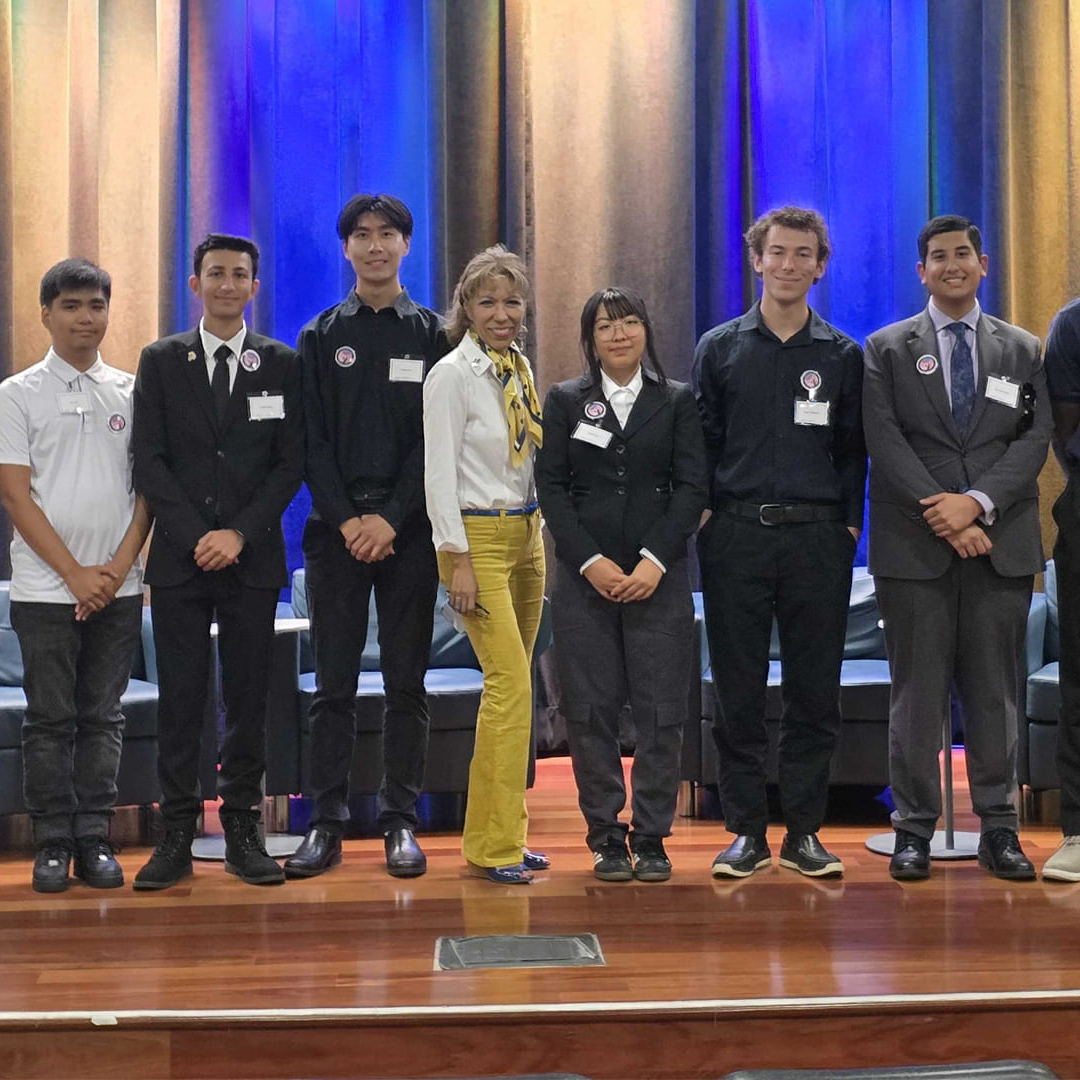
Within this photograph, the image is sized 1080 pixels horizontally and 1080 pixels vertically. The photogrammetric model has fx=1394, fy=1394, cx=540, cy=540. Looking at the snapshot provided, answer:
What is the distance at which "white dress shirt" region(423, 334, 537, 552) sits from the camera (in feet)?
11.5

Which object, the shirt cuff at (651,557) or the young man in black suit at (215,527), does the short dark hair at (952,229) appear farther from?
the young man in black suit at (215,527)

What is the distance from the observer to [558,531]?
3.54 m

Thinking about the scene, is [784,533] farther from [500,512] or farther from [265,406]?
[265,406]

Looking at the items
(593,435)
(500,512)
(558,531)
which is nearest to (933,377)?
(593,435)

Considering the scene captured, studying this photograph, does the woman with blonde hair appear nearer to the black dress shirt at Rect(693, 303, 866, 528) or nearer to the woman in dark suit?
the woman in dark suit

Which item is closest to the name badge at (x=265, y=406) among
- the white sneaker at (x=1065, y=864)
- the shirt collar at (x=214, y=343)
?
the shirt collar at (x=214, y=343)

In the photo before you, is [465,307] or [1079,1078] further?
[465,307]

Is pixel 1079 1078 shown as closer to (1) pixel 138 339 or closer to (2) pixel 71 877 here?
(2) pixel 71 877

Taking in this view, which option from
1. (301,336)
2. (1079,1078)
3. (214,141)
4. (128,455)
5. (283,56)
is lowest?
(1079,1078)

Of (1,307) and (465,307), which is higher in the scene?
(1,307)

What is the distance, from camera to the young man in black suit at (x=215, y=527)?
3.57 metres

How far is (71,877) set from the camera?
145 inches

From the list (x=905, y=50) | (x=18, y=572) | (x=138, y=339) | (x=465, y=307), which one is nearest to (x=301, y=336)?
(x=465, y=307)

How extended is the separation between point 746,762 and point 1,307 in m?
3.47
